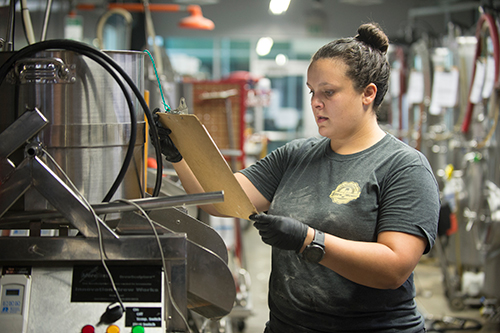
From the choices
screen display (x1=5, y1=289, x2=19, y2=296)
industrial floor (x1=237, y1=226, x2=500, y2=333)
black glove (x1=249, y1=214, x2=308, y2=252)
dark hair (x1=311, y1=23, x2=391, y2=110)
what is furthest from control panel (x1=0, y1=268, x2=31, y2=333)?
industrial floor (x1=237, y1=226, x2=500, y2=333)

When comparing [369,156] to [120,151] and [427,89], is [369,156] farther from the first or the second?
[427,89]

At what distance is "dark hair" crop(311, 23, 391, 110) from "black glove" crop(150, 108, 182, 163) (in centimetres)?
44

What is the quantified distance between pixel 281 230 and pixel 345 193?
28cm

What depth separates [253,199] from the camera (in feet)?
4.64

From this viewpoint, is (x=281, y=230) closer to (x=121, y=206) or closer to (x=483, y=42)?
(x=121, y=206)

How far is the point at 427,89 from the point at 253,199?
3.63m

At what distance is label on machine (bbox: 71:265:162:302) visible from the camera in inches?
36.1

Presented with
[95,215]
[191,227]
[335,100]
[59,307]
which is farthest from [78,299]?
[335,100]

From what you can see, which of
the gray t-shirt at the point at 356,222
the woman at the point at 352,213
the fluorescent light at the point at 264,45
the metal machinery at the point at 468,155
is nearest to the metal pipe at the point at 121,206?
the woman at the point at 352,213

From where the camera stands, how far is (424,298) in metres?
3.79

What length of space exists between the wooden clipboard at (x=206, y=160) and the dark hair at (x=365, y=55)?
0.43 metres

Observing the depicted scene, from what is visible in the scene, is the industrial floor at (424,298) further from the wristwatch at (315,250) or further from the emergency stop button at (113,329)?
the emergency stop button at (113,329)

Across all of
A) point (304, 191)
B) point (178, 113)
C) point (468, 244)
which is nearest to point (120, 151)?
point (178, 113)

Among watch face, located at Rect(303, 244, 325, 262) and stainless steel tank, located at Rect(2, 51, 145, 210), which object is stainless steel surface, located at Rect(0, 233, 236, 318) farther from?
watch face, located at Rect(303, 244, 325, 262)
